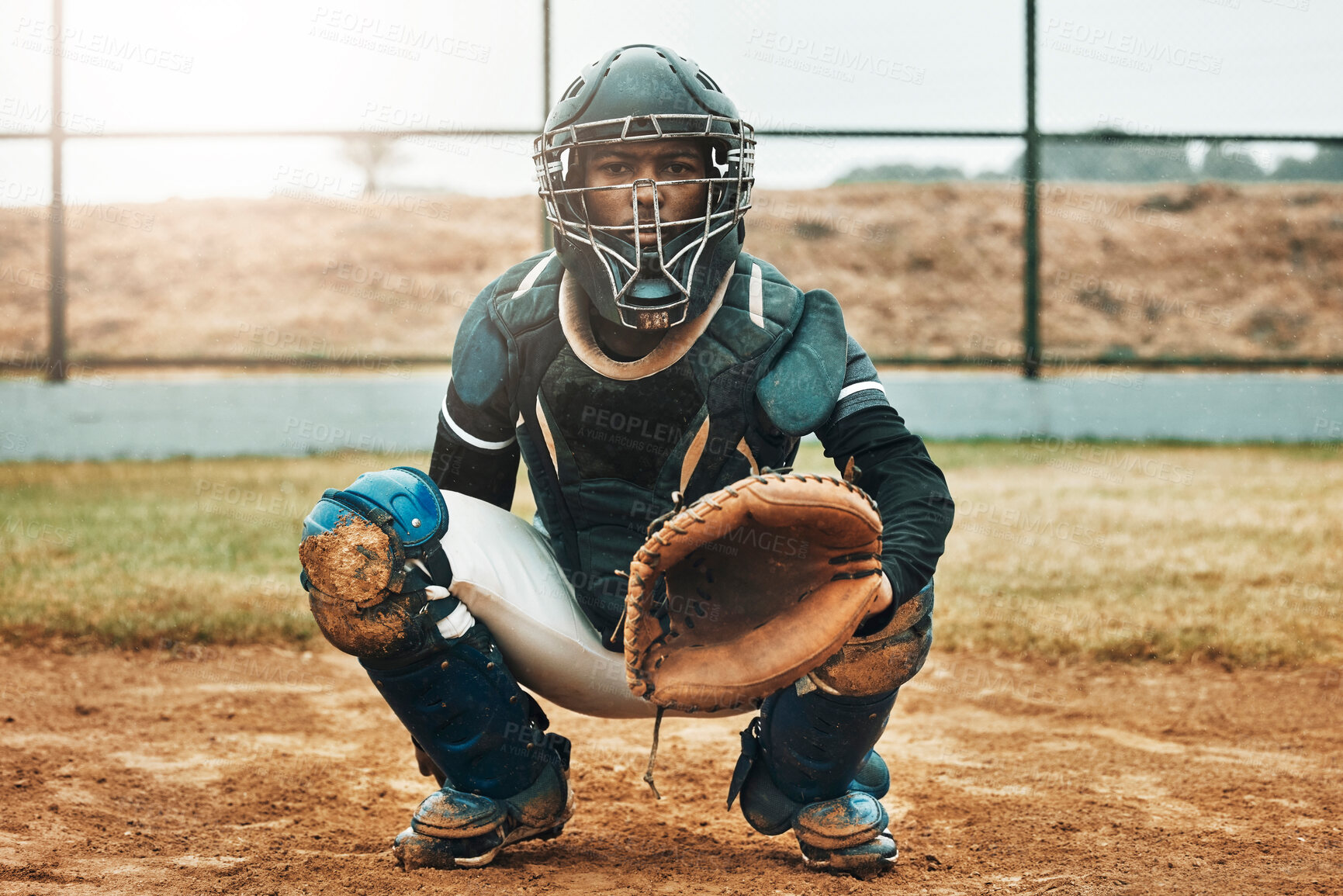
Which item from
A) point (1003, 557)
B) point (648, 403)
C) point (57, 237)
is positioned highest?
point (57, 237)

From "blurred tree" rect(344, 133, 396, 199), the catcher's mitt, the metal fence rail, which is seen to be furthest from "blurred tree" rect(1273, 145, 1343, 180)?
the catcher's mitt

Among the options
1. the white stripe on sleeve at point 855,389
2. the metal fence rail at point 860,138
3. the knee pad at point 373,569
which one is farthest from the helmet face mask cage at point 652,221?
the metal fence rail at point 860,138

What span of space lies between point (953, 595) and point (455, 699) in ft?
10.3

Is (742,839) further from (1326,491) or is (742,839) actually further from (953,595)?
(1326,491)

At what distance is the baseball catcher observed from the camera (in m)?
2.03

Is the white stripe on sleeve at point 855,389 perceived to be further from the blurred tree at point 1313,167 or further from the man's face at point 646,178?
the blurred tree at point 1313,167

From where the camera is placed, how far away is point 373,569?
2.03 m

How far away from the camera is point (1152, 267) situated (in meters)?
23.4

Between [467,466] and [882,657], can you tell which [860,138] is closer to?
[467,466]

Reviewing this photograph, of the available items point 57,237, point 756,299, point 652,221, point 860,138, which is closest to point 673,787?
point 756,299

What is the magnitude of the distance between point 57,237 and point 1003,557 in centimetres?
747

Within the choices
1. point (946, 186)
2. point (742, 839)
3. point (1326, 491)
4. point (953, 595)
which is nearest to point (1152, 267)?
point (946, 186)

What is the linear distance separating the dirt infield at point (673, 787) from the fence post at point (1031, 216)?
565cm

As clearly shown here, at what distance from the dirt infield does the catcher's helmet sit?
1.13 m
